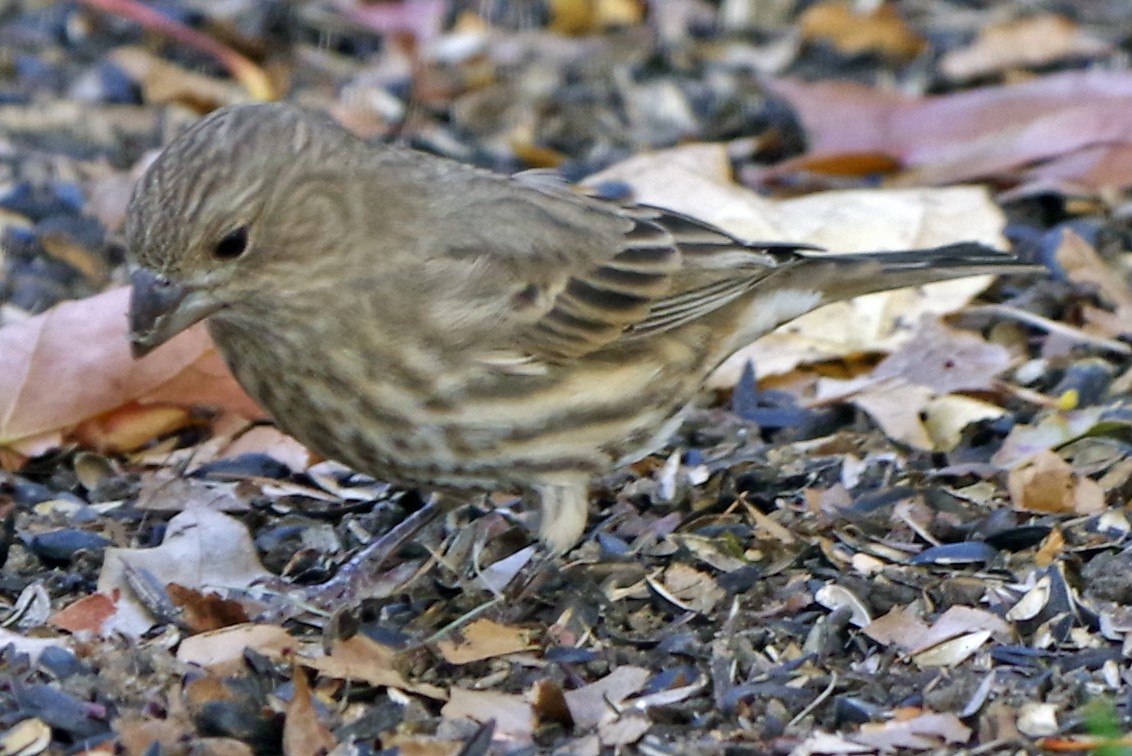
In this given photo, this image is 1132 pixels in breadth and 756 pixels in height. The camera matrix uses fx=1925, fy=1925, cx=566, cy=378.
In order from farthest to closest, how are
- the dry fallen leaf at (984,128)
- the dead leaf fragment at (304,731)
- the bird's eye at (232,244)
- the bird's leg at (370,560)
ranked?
1. the dry fallen leaf at (984,128)
2. the bird's leg at (370,560)
3. the bird's eye at (232,244)
4. the dead leaf fragment at (304,731)

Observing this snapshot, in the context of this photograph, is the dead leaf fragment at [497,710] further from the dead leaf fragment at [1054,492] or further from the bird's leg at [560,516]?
the dead leaf fragment at [1054,492]

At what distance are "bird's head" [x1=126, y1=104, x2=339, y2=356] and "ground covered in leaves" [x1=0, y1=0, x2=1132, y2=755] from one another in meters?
0.79

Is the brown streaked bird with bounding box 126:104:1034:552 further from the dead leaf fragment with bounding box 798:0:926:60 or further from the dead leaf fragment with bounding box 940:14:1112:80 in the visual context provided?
the dead leaf fragment with bounding box 798:0:926:60

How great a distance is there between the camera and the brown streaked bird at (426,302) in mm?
5020

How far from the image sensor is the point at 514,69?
9.74 m

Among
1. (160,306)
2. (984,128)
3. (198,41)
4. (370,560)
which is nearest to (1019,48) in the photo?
(984,128)

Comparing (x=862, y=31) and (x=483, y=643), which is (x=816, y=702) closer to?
(x=483, y=643)

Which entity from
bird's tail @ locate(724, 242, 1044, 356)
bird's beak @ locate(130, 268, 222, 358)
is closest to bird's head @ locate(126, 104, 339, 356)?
bird's beak @ locate(130, 268, 222, 358)

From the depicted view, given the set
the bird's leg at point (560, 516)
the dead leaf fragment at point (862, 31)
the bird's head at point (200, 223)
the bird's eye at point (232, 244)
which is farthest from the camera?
the dead leaf fragment at point (862, 31)

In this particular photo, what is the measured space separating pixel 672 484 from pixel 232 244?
180 cm

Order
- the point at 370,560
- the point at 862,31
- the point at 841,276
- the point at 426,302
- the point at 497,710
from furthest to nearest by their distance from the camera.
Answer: the point at 862,31, the point at 841,276, the point at 370,560, the point at 426,302, the point at 497,710

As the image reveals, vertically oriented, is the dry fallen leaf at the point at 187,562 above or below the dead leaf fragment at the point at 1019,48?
below

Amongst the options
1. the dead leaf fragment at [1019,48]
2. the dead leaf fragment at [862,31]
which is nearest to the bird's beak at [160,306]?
the dead leaf fragment at [1019,48]

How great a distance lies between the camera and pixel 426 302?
5438 millimetres
